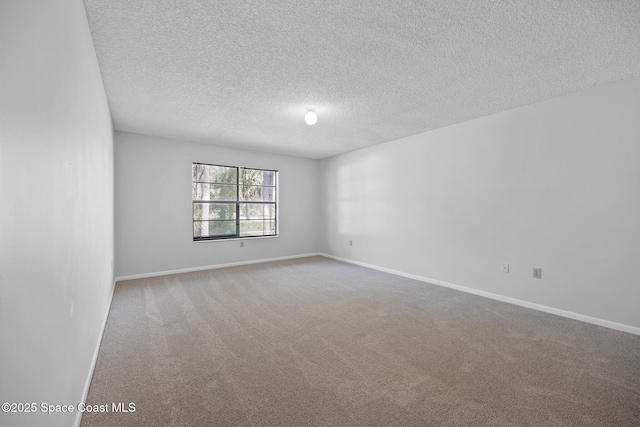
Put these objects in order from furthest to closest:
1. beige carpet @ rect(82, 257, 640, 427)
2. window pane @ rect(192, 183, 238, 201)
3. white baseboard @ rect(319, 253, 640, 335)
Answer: window pane @ rect(192, 183, 238, 201) < white baseboard @ rect(319, 253, 640, 335) < beige carpet @ rect(82, 257, 640, 427)

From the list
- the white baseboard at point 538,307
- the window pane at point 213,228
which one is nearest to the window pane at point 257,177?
the window pane at point 213,228

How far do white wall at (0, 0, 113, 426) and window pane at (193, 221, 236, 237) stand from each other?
355cm

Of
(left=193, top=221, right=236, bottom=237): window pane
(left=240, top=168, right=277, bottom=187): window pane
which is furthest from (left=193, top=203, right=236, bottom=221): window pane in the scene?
(left=240, top=168, right=277, bottom=187): window pane

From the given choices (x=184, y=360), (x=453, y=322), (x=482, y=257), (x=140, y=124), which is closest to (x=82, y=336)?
(x=184, y=360)

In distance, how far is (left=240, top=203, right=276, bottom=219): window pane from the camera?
573cm

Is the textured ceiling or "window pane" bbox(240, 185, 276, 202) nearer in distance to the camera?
the textured ceiling

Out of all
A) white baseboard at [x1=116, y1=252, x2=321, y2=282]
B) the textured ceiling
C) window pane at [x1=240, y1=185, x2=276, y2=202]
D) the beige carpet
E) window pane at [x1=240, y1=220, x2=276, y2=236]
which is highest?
the textured ceiling

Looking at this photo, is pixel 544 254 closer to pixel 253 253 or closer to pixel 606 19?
pixel 606 19

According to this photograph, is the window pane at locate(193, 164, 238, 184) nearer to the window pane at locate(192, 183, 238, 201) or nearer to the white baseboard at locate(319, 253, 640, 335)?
the window pane at locate(192, 183, 238, 201)

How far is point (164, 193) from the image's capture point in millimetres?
4758

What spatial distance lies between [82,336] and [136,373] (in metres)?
0.51

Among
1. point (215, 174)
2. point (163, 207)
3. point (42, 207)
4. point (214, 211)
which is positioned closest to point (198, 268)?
point (214, 211)

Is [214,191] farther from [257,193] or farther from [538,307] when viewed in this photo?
[538,307]

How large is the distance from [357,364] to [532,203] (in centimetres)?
282
